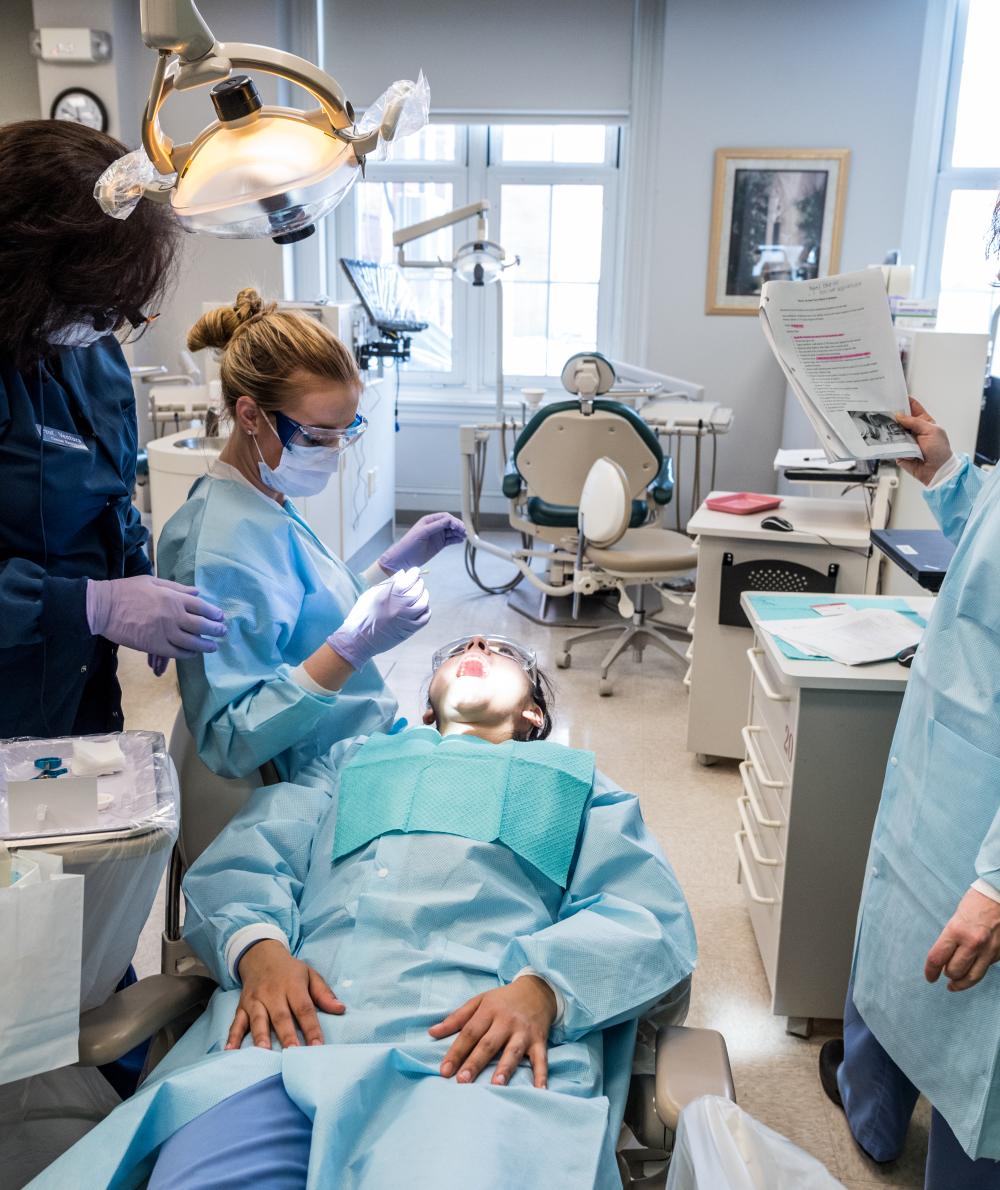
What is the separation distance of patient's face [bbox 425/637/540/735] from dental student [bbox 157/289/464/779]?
0.35 ft

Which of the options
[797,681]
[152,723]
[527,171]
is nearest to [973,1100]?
[797,681]

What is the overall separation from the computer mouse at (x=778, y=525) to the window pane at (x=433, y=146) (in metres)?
3.70

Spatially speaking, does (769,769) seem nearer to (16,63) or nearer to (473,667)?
(473,667)

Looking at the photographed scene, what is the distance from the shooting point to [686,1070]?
1.10 meters

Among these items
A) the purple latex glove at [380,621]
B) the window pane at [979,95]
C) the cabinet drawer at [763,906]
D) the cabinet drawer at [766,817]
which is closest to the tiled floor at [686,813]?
the cabinet drawer at [763,906]

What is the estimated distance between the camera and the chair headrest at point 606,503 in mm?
3342

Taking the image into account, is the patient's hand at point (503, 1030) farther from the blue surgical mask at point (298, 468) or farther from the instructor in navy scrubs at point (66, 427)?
the blue surgical mask at point (298, 468)

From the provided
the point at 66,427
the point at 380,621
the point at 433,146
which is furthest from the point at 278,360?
the point at 433,146

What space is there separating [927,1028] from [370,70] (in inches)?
209

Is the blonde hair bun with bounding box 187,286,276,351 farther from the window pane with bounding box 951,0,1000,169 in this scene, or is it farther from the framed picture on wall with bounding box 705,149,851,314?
the window pane with bounding box 951,0,1000,169

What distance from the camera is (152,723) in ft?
10.8

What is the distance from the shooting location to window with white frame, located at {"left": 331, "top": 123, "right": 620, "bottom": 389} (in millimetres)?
5609

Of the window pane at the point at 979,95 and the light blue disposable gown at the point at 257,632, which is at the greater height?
the window pane at the point at 979,95

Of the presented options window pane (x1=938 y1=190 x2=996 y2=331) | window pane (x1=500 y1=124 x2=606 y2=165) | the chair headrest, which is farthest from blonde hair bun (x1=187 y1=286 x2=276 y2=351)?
window pane (x1=500 y1=124 x2=606 y2=165)
